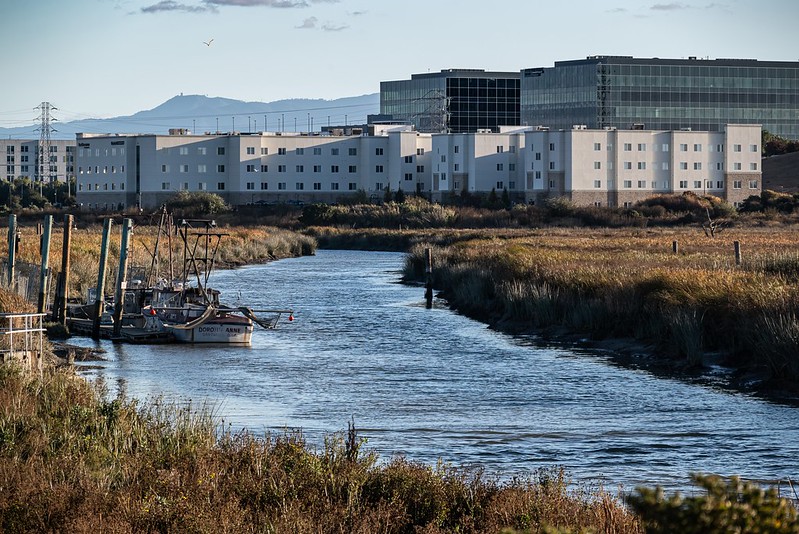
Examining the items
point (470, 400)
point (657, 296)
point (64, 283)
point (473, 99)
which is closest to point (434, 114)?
point (473, 99)

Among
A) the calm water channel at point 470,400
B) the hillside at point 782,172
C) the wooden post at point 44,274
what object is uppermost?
the hillside at point 782,172

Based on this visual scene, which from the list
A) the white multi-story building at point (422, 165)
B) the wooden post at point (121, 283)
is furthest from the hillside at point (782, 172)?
the wooden post at point (121, 283)

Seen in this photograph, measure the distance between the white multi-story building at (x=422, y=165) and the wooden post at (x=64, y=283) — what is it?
106 m

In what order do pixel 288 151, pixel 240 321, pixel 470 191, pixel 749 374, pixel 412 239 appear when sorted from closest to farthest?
pixel 749 374, pixel 240 321, pixel 412 239, pixel 470 191, pixel 288 151

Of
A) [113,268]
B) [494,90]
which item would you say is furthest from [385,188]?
[113,268]

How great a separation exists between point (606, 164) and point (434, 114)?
4501cm

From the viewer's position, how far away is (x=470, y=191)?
14938cm

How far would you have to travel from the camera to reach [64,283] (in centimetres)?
3922

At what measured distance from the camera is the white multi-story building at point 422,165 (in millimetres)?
143375

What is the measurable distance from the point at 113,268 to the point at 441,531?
46.6 m

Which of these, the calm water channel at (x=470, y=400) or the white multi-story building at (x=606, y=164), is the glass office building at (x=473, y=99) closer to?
the white multi-story building at (x=606, y=164)

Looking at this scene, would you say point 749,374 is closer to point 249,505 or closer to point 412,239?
point 249,505

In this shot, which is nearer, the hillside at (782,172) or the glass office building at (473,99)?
the hillside at (782,172)

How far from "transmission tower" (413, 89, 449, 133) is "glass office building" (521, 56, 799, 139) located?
1191 centimetres
